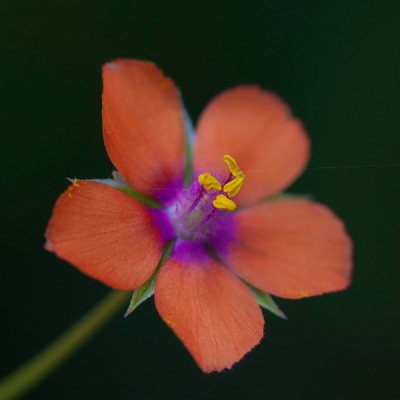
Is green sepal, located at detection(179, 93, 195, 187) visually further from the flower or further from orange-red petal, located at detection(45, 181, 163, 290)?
orange-red petal, located at detection(45, 181, 163, 290)

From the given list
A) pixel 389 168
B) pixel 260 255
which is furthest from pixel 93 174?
pixel 389 168

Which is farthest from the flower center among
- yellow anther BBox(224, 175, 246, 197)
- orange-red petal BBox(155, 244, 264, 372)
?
orange-red petal BBox(155, 244, 264, 372)

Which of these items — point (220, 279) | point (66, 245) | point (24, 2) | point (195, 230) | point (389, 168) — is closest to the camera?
point (66, 245)

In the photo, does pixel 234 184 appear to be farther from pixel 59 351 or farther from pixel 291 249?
pixel 59 351

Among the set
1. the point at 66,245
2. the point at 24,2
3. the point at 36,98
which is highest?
the point at 24,2

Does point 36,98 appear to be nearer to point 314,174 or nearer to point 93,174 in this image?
point 93,174

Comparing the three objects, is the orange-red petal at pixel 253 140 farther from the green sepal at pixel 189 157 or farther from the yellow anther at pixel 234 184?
the yellow anther at pixel 234 184

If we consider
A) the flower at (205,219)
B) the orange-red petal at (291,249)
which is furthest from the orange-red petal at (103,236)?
the orange-red petal at (291,249)
